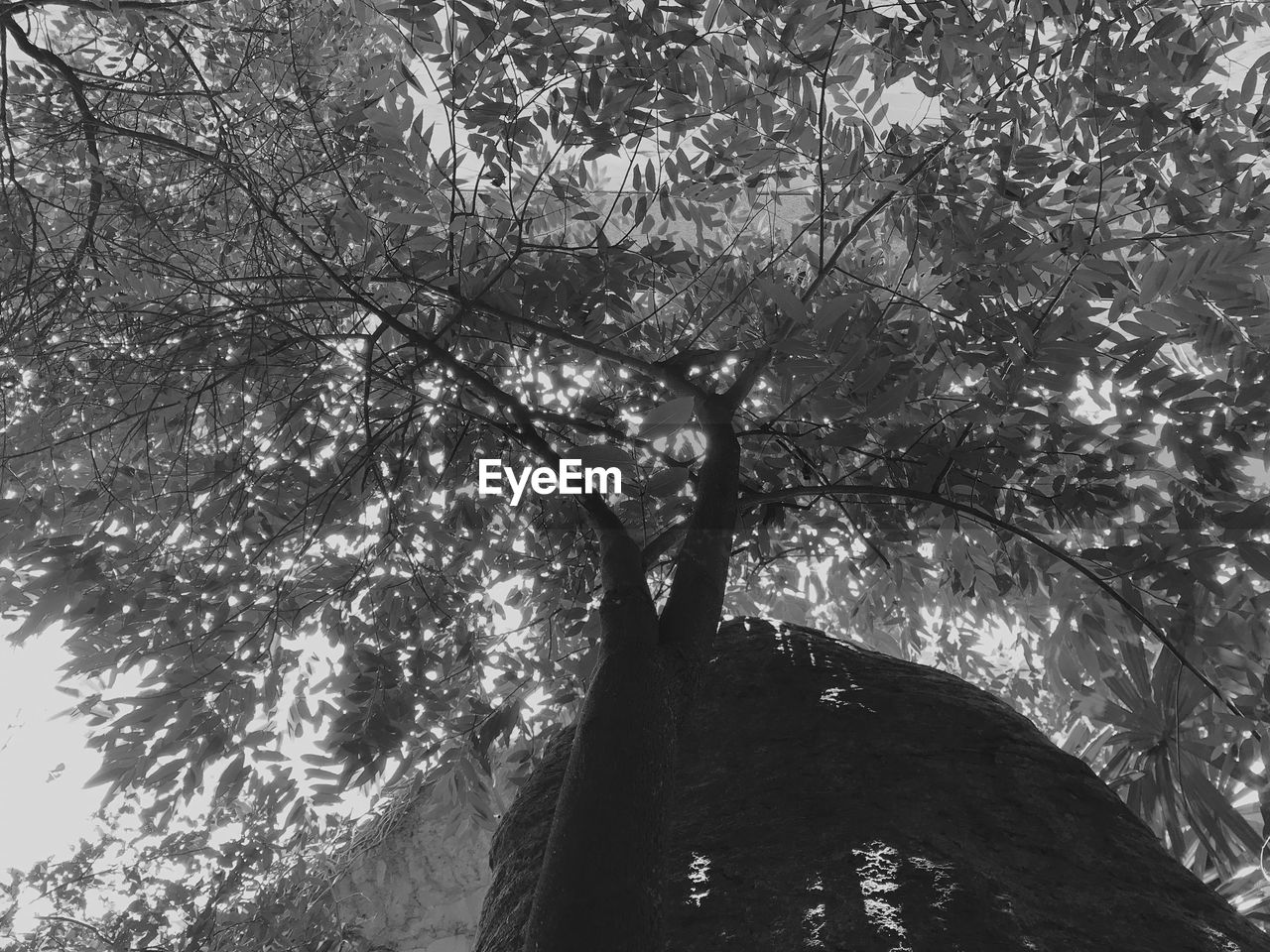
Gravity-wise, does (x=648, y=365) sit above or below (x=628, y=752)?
above

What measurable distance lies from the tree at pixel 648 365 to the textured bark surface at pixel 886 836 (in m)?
0.38

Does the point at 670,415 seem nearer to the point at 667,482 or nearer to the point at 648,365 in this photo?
the point at 667,482

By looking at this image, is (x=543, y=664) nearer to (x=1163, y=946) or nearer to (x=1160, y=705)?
(x=1160, y=705)

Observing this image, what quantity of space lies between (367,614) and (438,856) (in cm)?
1037

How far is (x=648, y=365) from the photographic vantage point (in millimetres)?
2299

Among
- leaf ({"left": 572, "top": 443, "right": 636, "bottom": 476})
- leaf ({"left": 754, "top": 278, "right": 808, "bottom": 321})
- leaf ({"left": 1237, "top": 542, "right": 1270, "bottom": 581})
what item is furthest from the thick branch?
leaf ({"left": 1237, "top": 542, "right": 1270, "bottom": 581})

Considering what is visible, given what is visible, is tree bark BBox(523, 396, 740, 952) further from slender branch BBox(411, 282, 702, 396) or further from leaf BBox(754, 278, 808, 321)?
leaf BBox(754, 278, 808, 321)

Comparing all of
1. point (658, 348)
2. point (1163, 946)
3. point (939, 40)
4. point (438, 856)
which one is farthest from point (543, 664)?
point (438, 856)

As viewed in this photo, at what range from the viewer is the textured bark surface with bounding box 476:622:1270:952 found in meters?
1.49

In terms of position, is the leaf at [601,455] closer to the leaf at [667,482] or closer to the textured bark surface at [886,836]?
the leaf at [667,482]

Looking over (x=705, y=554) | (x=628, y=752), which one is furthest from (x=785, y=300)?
(x=628, y=752)

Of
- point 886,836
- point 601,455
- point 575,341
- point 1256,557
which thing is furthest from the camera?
point 575,341

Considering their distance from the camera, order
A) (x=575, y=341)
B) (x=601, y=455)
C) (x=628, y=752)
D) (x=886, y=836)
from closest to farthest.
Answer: (x=628, y=752) < (x=601, y=455) < (x=886, y=836) < (x=575, y=341)

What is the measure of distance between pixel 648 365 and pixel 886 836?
→ 4.24ft
